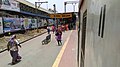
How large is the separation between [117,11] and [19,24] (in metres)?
40.0

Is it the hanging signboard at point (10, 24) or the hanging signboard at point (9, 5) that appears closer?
the hanging signboard at point (9, 5)

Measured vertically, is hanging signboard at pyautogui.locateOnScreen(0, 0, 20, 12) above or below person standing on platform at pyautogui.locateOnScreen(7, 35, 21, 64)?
above

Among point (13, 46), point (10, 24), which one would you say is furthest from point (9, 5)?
point (13, 46)

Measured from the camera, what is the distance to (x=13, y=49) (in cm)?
1538

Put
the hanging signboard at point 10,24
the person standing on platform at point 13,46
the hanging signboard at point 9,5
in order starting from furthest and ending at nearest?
the hanging signboard at point 10,24 < the hanging signboard at point 9,5 < the person standing on platform at point 13,46

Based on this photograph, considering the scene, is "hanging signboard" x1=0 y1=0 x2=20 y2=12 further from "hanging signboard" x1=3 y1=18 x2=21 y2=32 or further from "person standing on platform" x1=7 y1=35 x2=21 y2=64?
"person standing on platform" x1=7 y1=35 x2=21 y2=64

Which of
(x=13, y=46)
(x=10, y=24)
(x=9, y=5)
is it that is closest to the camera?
(x=13, y=46)

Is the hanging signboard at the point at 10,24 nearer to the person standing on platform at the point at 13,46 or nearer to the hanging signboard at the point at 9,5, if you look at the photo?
the hanging signboard at the point at 9,5

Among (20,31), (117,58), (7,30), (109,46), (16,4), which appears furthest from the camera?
(20,31)

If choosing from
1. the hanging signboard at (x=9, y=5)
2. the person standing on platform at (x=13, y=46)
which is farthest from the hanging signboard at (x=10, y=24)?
the person standing on platform at (x=13, y=46)

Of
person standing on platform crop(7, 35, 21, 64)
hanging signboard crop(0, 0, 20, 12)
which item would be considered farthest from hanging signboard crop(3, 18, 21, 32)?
person standing on platform crop(7, 35, 21, 64)

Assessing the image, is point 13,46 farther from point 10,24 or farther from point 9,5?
point 10,24

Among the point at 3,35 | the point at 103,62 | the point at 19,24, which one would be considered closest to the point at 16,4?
the point at 19,24

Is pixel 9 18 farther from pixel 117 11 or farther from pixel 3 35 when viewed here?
pixel 117 11
